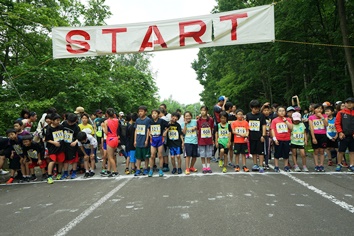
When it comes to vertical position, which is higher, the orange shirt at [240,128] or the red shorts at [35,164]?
the orange shirt at [240,128]

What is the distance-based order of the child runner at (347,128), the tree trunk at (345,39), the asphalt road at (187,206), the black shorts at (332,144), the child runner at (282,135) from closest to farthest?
the asphalt road at (187,206)
the child runner at (347,128)
the child runner at (282,135)
the black shorts at (332,144)
the tree trunk at (345,39)

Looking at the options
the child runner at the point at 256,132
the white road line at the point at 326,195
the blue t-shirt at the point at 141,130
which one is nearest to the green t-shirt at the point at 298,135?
the child runner at the point at 256,132

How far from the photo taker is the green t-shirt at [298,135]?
23.9ft

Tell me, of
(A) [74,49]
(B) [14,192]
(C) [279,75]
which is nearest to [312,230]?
(B) [14,192]

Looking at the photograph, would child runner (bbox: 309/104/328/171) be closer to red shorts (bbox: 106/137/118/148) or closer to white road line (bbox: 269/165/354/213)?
white road line (bbox: 269/165/354/213)

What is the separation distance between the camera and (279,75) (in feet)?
71.4

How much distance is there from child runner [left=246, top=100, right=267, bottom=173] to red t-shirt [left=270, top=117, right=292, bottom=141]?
30cm

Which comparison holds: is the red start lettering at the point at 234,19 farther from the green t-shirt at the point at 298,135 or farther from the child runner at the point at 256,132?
the green t-shirt at the point at 298,135

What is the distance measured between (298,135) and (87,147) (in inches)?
242

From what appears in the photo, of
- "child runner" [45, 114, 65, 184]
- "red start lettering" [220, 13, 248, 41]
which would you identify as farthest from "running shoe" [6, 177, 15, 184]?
"red start lettering" [220, 13, 248, 41]

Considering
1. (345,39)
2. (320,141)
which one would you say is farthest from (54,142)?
(345,39)

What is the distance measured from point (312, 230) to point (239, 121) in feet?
14.8

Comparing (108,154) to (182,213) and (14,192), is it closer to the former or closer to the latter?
(14,192)

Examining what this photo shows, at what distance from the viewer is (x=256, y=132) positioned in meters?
7.49
